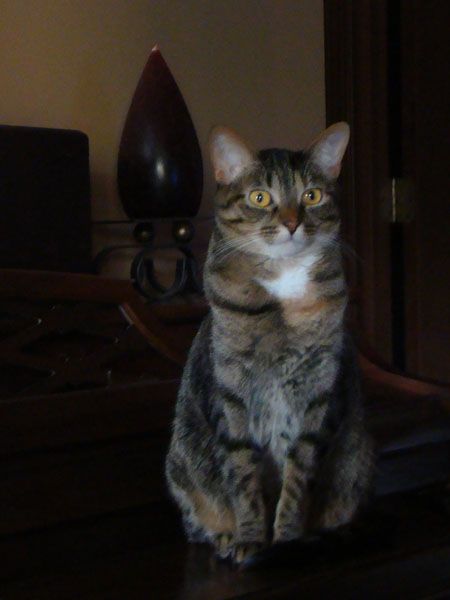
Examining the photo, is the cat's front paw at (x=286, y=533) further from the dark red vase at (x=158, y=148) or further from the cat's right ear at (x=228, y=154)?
the dark red vase at (x=158, y=148)

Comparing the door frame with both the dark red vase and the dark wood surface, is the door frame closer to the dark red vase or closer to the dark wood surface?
the dark red vase

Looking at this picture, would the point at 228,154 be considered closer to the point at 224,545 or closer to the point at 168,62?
the point at 224,545

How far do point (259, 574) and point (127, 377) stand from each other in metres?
0.34

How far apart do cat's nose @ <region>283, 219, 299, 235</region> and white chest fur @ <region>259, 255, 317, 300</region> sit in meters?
0.04

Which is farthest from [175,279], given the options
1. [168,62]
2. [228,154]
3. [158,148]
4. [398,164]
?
[228,154]

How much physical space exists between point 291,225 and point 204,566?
36 centimetres

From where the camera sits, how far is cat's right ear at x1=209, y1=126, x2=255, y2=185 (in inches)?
33.0

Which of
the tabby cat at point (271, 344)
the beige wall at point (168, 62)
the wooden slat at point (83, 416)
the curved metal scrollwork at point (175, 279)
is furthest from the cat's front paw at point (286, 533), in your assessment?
the beige wall at point (168, 62)

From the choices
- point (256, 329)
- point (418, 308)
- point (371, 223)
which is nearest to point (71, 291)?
point (256, 329)

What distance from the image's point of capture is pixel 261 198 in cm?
83

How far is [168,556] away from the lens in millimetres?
841

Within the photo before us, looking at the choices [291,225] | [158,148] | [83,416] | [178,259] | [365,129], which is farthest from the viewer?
[365,129]

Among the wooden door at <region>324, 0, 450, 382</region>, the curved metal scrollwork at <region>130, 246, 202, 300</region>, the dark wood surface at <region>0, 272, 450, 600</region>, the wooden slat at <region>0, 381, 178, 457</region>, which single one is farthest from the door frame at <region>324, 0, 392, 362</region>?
the wooden slat at <region>0, 381, 178, 457</region>

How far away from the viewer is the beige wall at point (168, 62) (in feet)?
4.67
